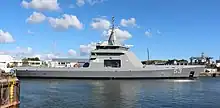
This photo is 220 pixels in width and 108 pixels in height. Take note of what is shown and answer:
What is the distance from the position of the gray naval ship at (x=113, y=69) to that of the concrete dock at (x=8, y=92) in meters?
55.0

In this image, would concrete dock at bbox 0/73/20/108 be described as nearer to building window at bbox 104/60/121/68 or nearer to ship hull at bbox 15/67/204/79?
ship hull at bbox 15/67/204/79

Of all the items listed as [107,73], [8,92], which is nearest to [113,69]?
[107,73]

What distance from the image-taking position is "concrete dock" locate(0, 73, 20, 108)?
88.5ft

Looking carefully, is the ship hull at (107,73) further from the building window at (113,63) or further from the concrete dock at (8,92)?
the concrete dock at (8,92)

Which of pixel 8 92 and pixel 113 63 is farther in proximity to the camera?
pixel 113 63

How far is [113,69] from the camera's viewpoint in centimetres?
8594

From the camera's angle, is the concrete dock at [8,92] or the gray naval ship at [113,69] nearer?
the concrete dock at [8,92]

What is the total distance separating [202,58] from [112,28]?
280 ft

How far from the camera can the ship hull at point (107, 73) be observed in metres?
85.8

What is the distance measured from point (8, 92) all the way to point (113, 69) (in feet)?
191

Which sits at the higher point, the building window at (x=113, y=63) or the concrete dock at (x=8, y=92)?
the building window at (x=113, y=63)

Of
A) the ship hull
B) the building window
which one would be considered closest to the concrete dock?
the ship hull

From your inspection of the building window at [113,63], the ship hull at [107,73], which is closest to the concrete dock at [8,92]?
the ship hull at [107,73]

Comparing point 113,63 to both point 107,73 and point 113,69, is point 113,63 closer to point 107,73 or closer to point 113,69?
point 113,69
